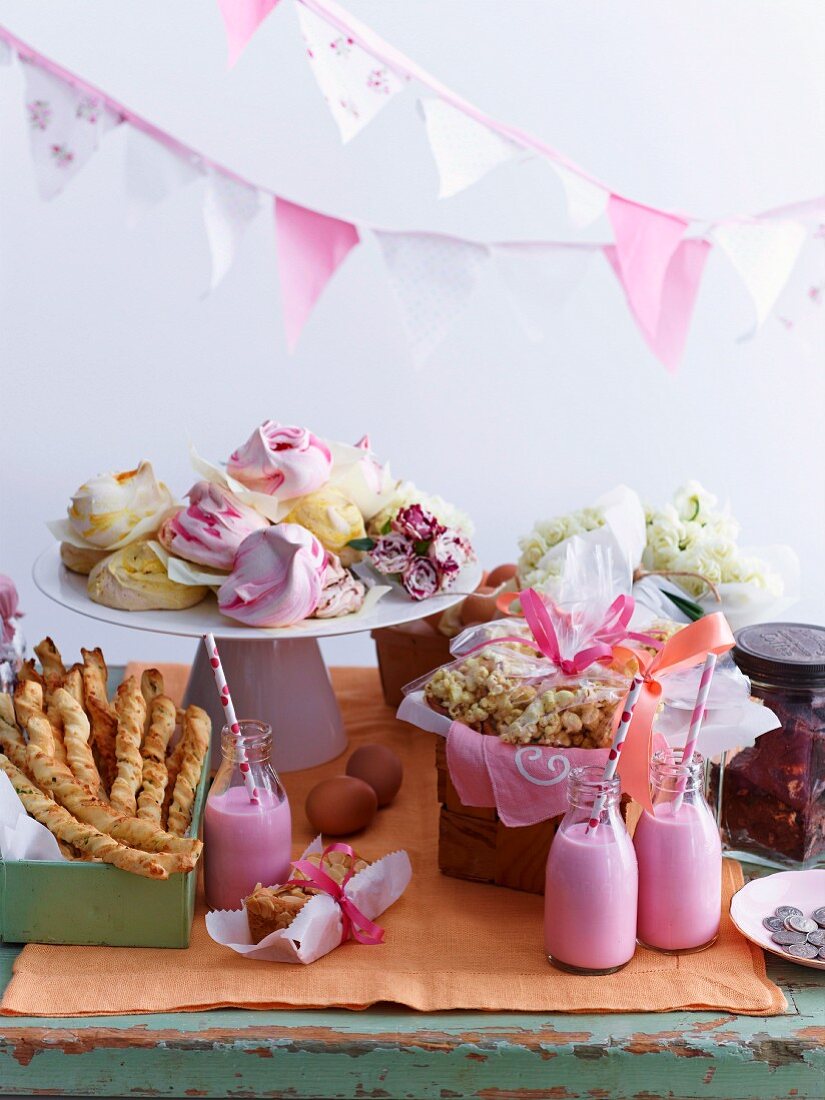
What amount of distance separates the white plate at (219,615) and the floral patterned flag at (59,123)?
2.21ft

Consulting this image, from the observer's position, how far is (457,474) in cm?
286

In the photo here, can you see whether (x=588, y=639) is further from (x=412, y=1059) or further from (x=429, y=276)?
(x=429, y=276)

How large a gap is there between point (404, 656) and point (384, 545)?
0.79ft

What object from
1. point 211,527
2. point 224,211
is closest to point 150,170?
point 224,211

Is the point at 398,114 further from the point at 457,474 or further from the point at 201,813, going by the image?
the point at 201,813

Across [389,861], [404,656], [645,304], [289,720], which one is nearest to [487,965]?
[389,861]

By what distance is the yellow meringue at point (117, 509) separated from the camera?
1.42 metres

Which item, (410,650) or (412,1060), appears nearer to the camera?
(412,1060)

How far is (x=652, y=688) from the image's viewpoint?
1115 millimetres

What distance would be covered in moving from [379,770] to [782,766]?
0.44 meters

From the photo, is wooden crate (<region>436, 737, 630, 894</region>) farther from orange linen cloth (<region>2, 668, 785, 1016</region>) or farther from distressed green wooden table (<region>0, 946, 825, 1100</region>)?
distressed green wooden table (<region>0, 946, 825, 1100</region>)

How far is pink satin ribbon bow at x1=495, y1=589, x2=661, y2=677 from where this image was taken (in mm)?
1174

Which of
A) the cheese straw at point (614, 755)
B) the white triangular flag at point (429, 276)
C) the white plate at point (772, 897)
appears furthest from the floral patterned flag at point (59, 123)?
the white plate at point (772, 897)

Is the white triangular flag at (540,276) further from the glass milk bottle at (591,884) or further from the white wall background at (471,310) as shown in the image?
the glass milk bottle at (591,884)
